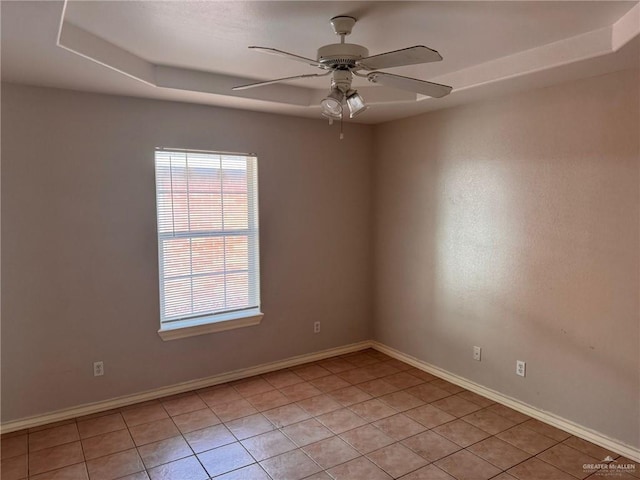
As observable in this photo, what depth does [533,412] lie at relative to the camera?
3.16m

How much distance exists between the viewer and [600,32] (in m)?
2.32

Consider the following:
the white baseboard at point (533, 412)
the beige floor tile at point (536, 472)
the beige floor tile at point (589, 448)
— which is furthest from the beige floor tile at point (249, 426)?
the beige floor tile at point (589, 448)

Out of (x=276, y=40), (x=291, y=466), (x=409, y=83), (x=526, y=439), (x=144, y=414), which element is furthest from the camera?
(x=144, y=414)

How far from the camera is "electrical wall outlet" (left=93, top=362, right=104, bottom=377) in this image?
3219 millimetres

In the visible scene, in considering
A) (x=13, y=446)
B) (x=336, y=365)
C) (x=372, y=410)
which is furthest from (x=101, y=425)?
(x=336, y=365)

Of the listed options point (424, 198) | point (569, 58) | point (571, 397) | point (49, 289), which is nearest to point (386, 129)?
point (424, 198)

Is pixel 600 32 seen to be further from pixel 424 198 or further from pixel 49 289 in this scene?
pixel 49 289

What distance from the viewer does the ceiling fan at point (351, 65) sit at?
192 cm

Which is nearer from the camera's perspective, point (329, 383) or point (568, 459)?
point (568, 459)

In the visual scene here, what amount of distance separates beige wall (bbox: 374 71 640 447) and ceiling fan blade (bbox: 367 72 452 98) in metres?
1.16

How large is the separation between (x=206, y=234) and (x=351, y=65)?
80.1 inches

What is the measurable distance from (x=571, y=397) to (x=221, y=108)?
3369 mm

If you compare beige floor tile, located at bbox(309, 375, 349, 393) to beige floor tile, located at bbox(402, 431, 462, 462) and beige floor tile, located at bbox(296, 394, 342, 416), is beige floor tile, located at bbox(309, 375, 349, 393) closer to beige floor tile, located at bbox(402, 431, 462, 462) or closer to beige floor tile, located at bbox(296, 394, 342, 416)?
beige floor tile, located at bbox(296, 394, 342, 416)

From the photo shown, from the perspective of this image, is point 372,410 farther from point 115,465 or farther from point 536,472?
point 115,465
